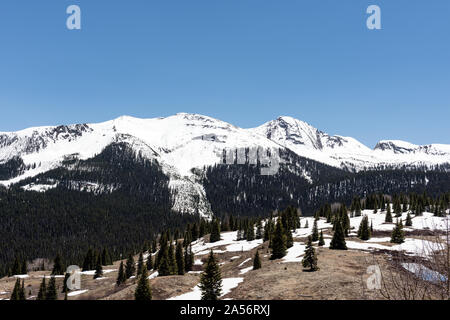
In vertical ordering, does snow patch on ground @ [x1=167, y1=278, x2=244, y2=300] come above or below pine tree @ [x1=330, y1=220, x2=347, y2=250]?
below

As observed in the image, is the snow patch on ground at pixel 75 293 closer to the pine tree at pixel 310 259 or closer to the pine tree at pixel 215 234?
the pine tree at pixel 215 234

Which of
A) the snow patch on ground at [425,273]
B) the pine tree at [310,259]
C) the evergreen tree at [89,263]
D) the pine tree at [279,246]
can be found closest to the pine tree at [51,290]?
the pine tree at [279,246]

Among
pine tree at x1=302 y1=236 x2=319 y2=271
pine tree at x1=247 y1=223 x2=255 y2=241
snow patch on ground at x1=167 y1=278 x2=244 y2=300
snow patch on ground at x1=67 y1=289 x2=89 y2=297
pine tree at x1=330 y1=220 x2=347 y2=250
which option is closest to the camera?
snow patch on ground at x1=167 y1=278 x2=244 y2=300

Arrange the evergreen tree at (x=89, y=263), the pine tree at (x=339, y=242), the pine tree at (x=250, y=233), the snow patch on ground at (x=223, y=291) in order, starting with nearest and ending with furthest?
the snow patch on ground at (x=223, y=291) → the pine tree at (x=339, y=242) → the pine tree at (x=250, y=233) → the evergreen tree at (x=89, y=263)

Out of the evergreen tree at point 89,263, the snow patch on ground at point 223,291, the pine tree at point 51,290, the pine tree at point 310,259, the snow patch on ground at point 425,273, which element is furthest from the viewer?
the evergreen tree at point 89,263

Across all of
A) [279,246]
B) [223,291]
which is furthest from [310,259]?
[279,246]

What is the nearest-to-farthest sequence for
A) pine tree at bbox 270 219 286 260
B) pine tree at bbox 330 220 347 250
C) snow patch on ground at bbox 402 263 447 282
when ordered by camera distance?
snow patch on ground at bbox 402 263 447 282 → pine tree at bbox 270 219 286 260 → pine tree at bbox 330 220 347 250

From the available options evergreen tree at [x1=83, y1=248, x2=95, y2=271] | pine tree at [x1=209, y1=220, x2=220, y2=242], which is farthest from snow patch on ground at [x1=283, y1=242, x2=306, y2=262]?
evergreen tree at [x1=83, y1=248, x2=95, y2=271]

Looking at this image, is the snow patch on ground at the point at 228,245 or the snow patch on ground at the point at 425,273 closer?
the snow patch on ground at the point at 425,273

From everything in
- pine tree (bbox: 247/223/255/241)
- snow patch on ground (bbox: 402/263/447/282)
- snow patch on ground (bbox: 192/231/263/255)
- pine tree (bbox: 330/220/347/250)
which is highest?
snow patch on ground (bbox: 402/263/447/282)

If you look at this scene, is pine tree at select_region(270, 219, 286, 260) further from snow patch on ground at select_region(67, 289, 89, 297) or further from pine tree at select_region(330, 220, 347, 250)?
snow patch on ground at select_region(67, 289, 89, 297)

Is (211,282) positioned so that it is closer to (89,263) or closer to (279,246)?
(279,246)
